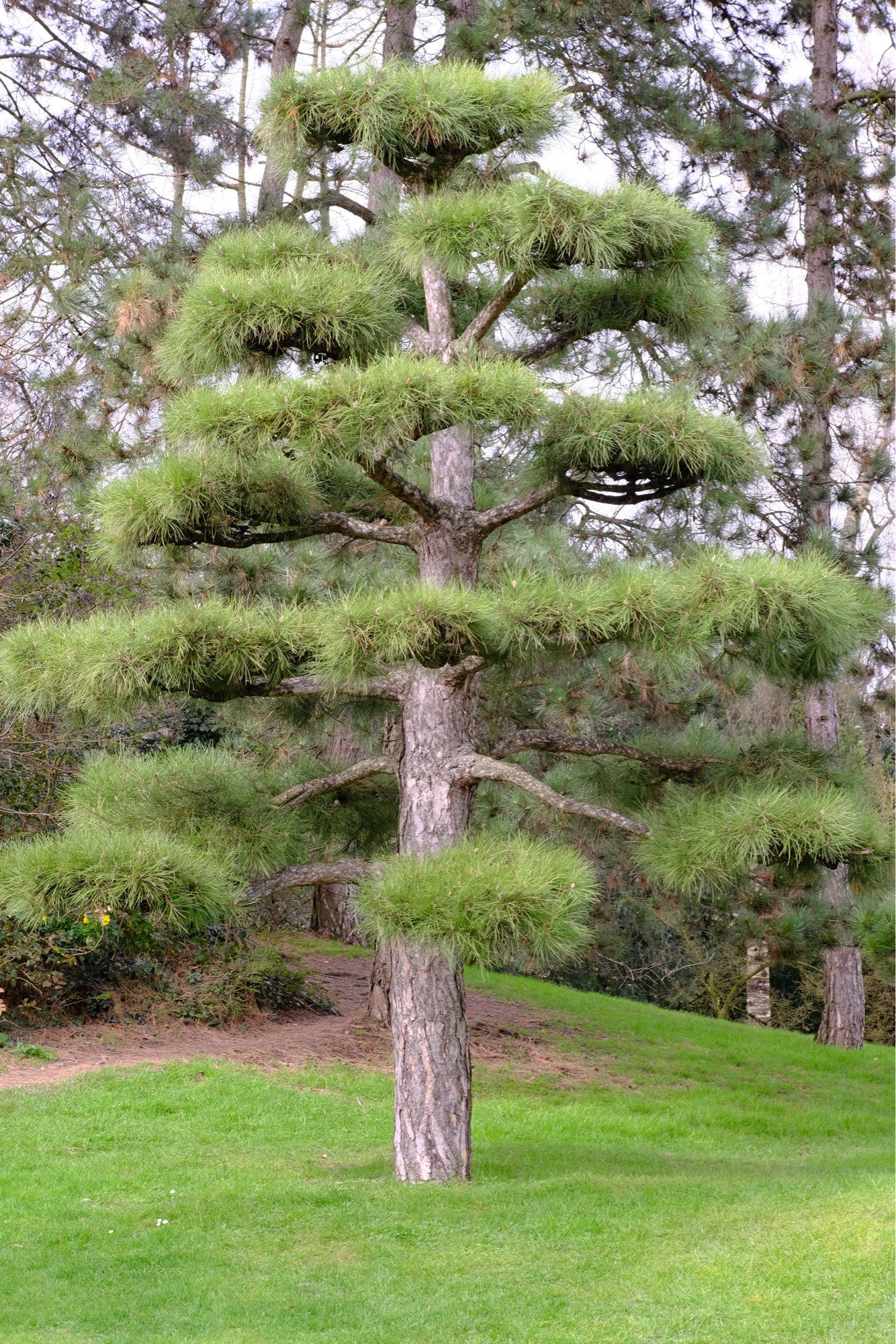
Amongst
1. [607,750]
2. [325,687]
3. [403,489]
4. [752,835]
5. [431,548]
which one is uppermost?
[403,489]

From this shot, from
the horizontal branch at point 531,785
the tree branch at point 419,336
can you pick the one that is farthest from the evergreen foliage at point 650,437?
the horizontal branch at point 531,785

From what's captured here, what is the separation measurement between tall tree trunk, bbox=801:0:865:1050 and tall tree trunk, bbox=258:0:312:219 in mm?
3749

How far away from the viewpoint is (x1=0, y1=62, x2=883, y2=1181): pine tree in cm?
392

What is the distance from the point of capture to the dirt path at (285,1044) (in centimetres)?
724

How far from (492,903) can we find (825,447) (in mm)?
6289

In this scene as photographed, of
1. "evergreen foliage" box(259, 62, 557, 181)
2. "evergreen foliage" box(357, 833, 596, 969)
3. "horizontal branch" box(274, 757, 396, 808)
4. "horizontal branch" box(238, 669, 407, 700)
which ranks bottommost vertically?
"evergreen foliage" box(357, 833, 596, 969)

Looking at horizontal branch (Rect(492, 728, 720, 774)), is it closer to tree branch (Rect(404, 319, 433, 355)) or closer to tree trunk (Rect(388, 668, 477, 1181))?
tree trunk (Rect(388, 668, 477, 1181))

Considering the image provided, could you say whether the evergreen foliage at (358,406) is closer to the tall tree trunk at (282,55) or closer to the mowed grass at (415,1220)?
the mowed grass at (415,1220)

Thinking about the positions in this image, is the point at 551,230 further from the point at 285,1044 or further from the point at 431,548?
the point at 285,1044

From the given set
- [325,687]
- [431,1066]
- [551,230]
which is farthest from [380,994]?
[551,230]

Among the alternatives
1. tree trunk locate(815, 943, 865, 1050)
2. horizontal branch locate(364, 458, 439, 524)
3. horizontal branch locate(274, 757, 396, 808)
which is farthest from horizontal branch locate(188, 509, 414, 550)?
tree trunk locate(815, 943, 865, 1050)

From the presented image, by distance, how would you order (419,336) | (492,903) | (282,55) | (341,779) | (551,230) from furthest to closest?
(282,55) → (419,336) → (341,779) → (551,230) → (492,903)

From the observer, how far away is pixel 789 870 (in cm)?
467

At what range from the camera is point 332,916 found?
1289cm
